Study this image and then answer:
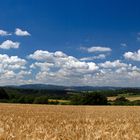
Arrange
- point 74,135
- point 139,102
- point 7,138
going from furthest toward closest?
point 139,102 → point 74,135 → point 7,138

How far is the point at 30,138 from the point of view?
36.4ft

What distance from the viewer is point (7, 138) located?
1080 centimetres

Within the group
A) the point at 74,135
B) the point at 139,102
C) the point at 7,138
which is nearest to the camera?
the point at 7,138

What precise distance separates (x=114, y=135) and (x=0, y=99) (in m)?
69.4

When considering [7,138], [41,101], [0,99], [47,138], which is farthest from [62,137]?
[0,99]

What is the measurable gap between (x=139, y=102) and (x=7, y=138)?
66690 millimetres

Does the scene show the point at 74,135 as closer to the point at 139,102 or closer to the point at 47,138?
the point at 47,138

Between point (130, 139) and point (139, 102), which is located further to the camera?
point (139, 102)

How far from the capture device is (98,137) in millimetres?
11180

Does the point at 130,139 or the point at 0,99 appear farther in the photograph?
the point at 0,99

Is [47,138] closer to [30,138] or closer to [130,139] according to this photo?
[30,138]

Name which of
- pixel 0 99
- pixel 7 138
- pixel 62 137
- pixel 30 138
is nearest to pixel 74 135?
pixel 62 137

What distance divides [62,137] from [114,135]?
6.13 ft

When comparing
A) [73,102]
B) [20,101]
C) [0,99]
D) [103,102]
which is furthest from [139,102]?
[0,99]
